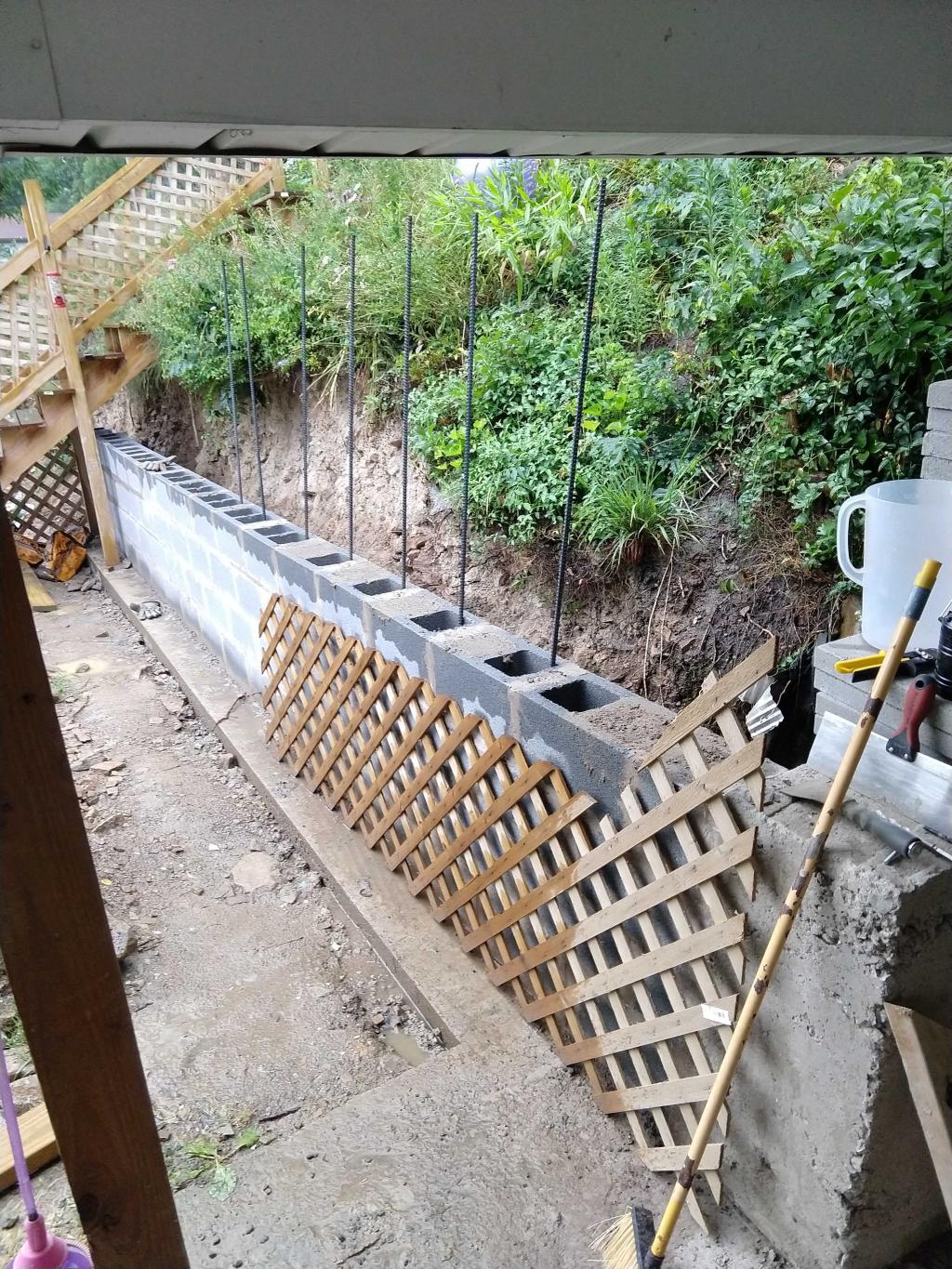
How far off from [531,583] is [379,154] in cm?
268

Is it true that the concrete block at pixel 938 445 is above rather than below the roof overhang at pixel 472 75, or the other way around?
below

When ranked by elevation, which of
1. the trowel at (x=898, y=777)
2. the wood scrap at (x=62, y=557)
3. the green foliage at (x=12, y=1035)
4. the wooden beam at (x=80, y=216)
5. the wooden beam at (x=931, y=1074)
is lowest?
the green foliage at (x=12, y=1035)

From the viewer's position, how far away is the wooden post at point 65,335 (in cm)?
704

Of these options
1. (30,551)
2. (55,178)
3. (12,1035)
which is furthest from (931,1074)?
(55,178)

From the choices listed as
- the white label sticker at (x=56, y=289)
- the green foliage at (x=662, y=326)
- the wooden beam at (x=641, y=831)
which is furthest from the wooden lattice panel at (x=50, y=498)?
the wooden beam at (x=641, y=831)

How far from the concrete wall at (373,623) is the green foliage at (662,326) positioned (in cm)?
83

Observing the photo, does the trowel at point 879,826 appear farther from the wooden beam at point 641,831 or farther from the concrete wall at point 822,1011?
the wooden beam at point 641,831

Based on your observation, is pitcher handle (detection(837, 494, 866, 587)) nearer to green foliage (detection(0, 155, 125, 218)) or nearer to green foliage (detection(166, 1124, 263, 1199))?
green foliage (detection(166, 1124, 263, 1199))

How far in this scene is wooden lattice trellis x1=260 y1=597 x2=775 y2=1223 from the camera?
76.2 inches

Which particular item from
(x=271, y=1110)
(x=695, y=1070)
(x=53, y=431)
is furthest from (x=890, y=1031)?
(x=53, y=431)

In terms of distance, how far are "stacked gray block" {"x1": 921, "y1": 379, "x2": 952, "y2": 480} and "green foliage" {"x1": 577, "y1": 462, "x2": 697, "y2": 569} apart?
55.0 inches

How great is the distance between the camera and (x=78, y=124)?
1.09 metres

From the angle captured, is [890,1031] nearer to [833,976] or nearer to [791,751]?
[833,976]

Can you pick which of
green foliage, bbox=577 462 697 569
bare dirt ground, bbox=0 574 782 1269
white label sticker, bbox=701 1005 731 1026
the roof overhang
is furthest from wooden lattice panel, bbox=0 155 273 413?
white label sticker, bbox=701 1005 731 1026
